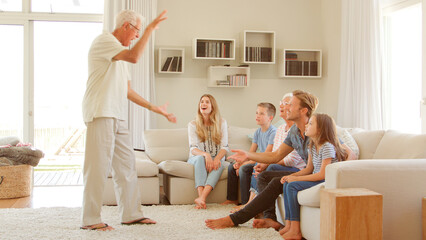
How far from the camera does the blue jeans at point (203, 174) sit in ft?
14.7

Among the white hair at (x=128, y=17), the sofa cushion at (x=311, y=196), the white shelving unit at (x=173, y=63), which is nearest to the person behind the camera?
the sofa cushion at (x=311, y=196)

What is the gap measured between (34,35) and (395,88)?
447cm

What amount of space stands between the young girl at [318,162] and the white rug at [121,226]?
14cm

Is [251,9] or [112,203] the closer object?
[112,203]

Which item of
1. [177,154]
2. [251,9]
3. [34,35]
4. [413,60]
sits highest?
[251,9]

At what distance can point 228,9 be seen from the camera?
20.9ft

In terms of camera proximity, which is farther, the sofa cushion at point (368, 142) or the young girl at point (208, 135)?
the young girl at point (208, 135)

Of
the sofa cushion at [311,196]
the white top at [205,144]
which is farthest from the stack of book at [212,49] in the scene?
the sofa cushion at [311,196]

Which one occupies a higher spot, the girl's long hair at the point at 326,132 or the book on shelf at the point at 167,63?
the book on shelf at the point at 167,63

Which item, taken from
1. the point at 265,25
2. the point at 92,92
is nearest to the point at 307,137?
the point at 92,92

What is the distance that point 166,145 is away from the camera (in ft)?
17.0

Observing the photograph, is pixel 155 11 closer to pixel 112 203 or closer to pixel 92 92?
pixel 112 203

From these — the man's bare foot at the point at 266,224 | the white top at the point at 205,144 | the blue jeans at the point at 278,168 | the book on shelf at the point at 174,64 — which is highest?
the book on shelf at the point at 174,64

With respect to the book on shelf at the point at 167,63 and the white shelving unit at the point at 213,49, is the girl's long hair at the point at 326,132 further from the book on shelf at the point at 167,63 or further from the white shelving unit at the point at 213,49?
the book on shelf at the point at 167,63
